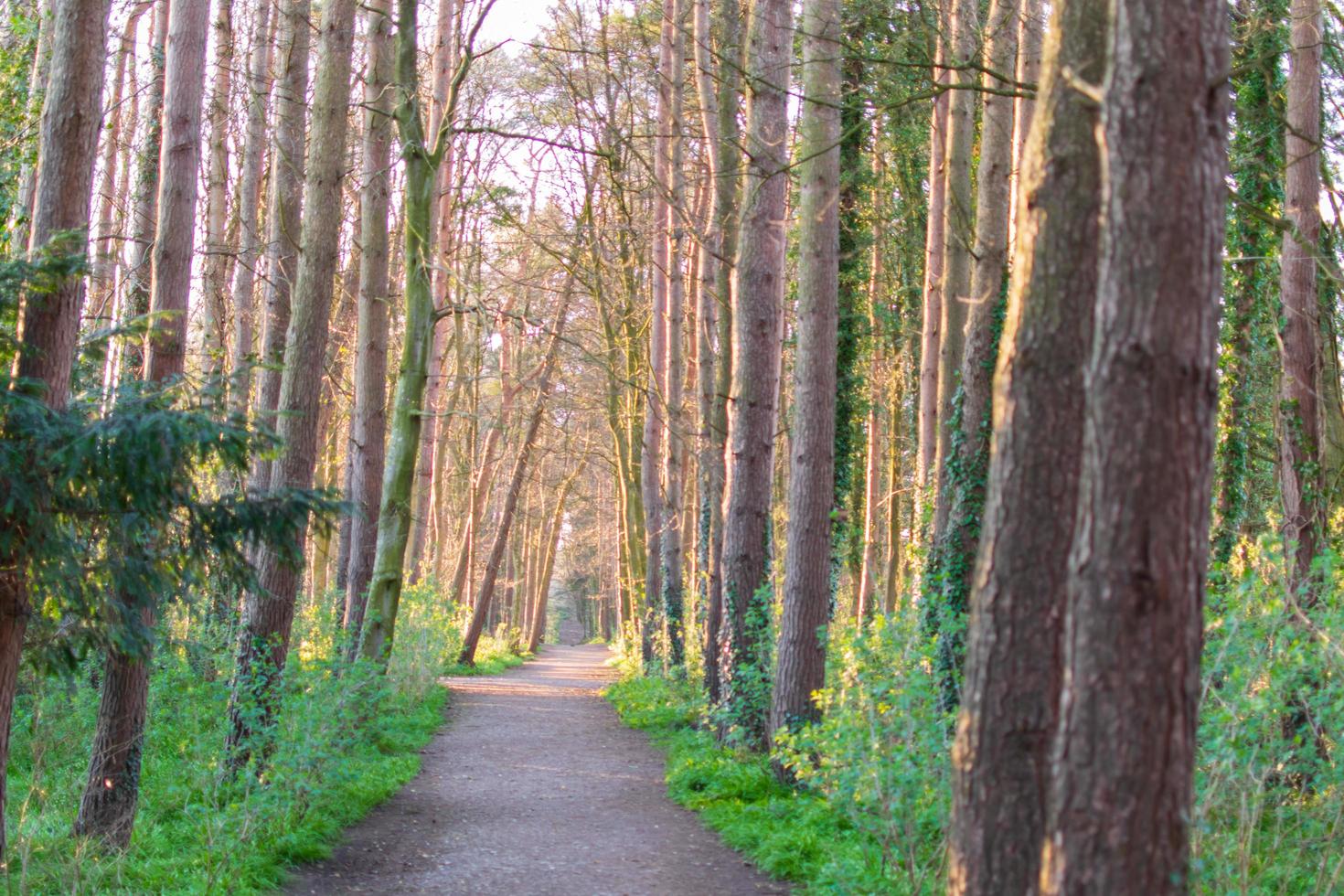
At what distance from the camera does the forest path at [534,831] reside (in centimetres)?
760

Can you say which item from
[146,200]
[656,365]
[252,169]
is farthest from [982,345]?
[252,169]

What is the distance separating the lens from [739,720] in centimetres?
1141

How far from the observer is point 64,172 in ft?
20.5

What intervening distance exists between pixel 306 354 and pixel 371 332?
434 centimetres

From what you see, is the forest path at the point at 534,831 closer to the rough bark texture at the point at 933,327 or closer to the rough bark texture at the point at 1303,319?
the rough bark texture at the point at 933,327

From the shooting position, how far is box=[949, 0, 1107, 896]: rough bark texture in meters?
3.75

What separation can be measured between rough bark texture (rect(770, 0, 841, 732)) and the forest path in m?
1.55

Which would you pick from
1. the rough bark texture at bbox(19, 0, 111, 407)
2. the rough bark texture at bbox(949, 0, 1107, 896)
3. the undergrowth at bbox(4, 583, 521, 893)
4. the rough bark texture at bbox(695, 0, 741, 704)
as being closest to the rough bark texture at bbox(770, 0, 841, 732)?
A: the rough bark texture at bbox(695, 0, 741, 704)

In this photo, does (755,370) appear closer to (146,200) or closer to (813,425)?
(813,425)

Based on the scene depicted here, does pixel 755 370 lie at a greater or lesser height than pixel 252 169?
lesser

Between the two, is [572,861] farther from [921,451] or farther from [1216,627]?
[921,451]

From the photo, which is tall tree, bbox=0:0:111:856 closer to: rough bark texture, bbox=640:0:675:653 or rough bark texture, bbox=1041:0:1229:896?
rough bark texture, bbox=1041:0:1229:896

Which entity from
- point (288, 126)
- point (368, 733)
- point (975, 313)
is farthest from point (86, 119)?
point (368, 733)

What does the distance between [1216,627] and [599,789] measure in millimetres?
6934
